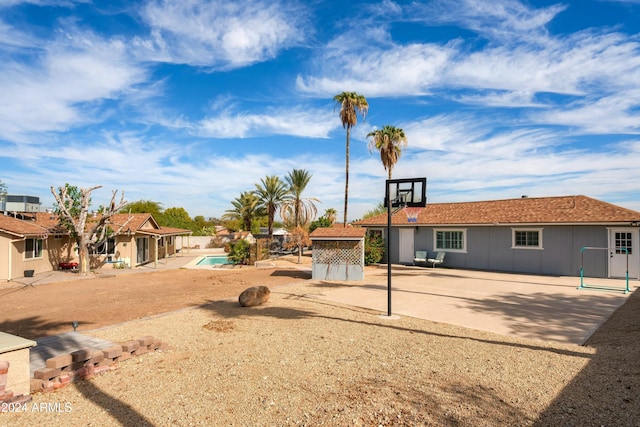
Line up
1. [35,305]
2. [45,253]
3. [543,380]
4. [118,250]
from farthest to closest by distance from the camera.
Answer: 1. [118,250]
2. [45,253]
3. [35,305]
4. [543,380]

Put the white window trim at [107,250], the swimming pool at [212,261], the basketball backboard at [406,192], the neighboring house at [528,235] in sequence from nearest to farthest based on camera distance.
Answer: the basketball backboard at [406,192] < the neighboring house at [528,235] < the white window trim at [107,250] < the swimming pool at [212,261]

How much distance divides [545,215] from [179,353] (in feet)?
62.2

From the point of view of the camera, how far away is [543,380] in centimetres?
524

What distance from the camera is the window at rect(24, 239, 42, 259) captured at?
19.0m

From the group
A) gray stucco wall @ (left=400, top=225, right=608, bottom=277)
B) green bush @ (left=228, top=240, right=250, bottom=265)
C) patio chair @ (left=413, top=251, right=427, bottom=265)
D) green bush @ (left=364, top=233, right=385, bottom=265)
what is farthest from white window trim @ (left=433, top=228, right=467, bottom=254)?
green bush @ (left=228, top=240, right=250, bottom=265)

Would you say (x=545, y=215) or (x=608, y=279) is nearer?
(x=608, y=279)

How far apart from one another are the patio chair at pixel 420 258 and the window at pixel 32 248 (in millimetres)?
21741

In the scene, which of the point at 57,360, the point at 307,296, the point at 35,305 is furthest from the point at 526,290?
the point at 35,305

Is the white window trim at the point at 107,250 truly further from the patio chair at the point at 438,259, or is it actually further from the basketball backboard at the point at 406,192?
the patio chair at the point at 438,259

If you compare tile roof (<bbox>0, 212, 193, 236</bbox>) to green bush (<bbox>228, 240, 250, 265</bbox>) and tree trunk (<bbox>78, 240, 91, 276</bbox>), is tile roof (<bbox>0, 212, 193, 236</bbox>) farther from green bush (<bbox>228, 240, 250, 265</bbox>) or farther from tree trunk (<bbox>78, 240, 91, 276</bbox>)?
green bush (<bbox>228, 240, 250, 265</bbox>)

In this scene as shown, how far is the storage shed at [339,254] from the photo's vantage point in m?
16.1

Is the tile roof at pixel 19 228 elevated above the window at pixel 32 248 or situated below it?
above

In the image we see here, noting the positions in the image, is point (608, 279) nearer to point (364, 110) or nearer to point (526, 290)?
point (526, 290)

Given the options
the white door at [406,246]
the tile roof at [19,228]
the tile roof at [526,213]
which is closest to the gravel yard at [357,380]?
the tile roof at [526,213]
